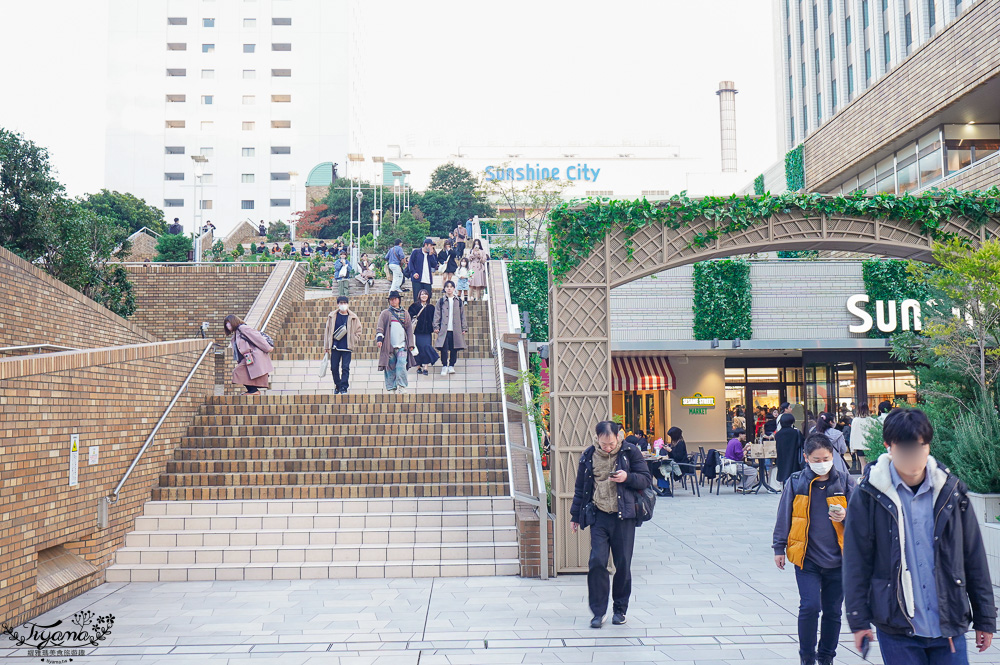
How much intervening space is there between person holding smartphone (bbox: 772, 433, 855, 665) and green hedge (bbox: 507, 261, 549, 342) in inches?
642

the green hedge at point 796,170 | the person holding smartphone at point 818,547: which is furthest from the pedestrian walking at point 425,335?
the green hedge at point 796,170

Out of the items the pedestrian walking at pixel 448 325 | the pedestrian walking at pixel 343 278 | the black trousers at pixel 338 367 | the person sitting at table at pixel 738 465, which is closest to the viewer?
the black trousers at pixel 338 367

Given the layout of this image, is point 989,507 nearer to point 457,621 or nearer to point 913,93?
point 457,621

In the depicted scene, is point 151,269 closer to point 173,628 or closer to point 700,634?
point 173,628

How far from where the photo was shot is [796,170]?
24875mm

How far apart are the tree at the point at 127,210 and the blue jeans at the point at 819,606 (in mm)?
41369

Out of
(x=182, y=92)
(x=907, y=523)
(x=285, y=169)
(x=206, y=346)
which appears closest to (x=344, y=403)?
(x=206, y=346)

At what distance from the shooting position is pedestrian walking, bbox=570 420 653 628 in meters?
6.38

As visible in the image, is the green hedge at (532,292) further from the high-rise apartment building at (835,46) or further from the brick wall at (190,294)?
the high-rise apartment building at (835,46)

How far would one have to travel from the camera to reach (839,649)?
573 cm

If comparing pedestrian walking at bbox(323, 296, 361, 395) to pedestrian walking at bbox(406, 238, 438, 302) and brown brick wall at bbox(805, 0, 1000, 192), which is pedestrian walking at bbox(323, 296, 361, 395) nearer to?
pedestrian walking at bbox(406, 238, 438, 302)

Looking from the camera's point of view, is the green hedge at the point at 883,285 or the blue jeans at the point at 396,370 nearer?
the blue jeans at the point at 396,370

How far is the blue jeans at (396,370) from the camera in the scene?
40.9ft

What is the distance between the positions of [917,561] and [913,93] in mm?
17727
